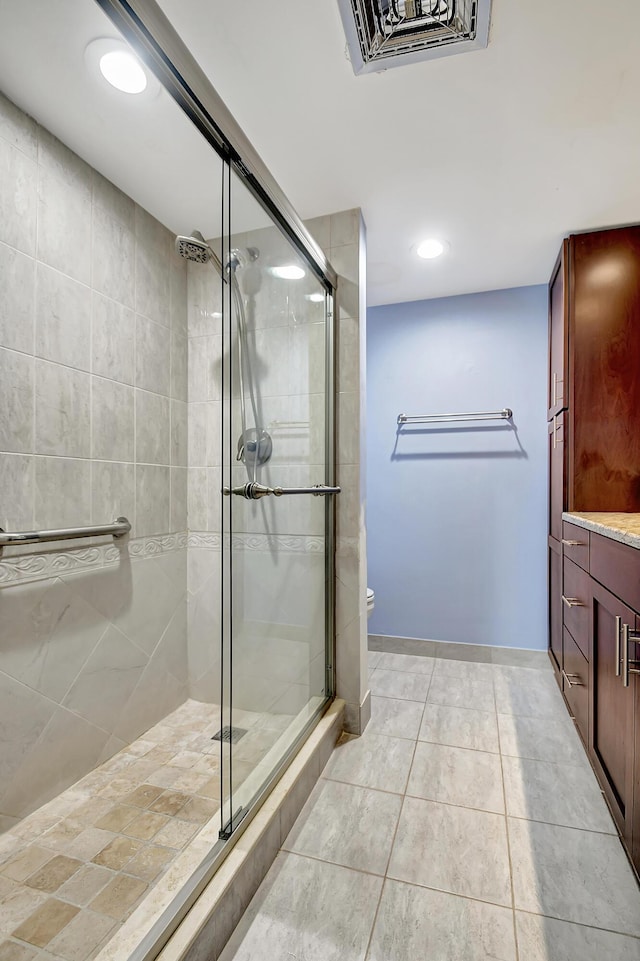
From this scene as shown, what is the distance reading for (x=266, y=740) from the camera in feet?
4.32

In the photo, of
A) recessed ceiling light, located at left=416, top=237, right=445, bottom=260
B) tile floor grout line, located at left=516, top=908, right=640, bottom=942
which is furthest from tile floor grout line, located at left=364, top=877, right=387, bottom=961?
recessed ceiling light, located at left=416, top=237, right=445, bottom=260

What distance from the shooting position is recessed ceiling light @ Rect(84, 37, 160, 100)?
3.84 ft

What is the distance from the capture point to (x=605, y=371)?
81.5 inches

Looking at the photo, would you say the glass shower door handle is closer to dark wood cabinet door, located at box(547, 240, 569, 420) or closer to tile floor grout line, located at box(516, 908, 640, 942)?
tile floor grout line, located at box(516, 908, 640, 942)

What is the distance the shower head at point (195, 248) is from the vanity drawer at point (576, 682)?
81.8 inches

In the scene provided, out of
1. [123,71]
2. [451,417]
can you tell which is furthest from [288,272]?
[451,417]

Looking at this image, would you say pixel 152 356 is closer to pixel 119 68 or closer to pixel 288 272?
pixel 288 272

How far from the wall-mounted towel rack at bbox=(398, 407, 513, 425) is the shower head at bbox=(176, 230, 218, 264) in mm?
1473

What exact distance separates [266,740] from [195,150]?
1.86 metres

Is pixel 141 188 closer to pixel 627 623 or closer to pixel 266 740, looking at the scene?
pixel 266 740

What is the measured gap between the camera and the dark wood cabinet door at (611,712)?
1188 mm

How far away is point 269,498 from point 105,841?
105 cm

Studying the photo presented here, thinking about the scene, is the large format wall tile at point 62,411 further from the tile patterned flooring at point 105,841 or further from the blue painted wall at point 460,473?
the blue painted wall at point 460,473

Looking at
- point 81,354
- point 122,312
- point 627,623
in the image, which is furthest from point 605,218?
point 81,354
